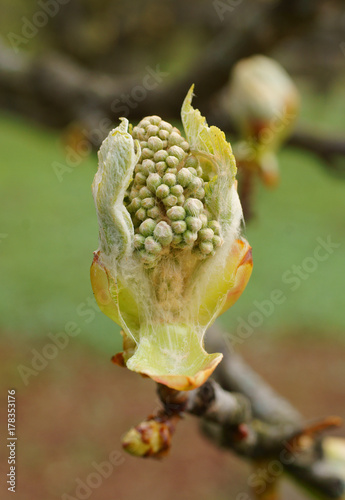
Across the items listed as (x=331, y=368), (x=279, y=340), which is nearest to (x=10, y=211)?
(x=279, y=340)

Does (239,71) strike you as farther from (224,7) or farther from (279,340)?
(279,340)

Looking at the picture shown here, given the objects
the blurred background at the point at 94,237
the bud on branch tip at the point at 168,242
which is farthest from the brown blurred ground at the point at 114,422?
the bud on branch tip at the point at 168,242

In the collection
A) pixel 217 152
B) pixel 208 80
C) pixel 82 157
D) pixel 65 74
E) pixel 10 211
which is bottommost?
pixel 10 211

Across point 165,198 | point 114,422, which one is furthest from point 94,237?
point 165,198

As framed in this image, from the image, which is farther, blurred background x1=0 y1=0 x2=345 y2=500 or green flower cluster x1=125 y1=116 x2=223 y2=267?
blurred background x1=0 y1=0 x2=345 y2=500

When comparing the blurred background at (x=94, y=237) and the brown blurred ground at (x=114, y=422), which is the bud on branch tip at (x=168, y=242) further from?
the brown blurred ground at (x=114, y=422)

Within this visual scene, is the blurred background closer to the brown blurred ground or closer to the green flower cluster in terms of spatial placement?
the brown blurred ground

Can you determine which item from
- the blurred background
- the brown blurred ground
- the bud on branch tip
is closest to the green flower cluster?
the bud on branch tip
